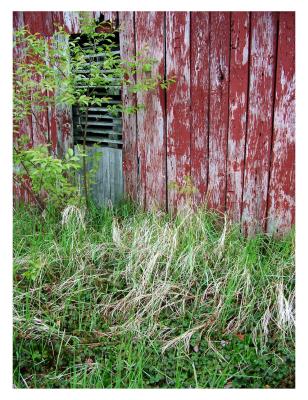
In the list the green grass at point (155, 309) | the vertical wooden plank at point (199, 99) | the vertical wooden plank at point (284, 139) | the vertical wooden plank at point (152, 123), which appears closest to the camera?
the green grass at point (155, 309)

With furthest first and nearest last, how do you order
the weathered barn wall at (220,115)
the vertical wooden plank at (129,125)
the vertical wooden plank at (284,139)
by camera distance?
the vertical wooden plank at (129,125) → the weathered barn wall at (220,115) → the vertical wooden plank at (284,139)

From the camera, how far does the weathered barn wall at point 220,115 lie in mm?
3072

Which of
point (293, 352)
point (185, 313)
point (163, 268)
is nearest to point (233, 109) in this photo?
point (163, 268)

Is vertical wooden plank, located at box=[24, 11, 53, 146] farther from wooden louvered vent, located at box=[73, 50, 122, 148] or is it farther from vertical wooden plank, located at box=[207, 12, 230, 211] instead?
vertical wooden plank, located at box=[207, 12, 230, 211]

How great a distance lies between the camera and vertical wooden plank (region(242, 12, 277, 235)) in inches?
119

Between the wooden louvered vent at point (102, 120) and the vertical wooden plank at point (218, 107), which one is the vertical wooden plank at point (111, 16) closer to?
the wooden louvered vent at point (102, 120)

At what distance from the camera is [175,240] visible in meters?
3.01

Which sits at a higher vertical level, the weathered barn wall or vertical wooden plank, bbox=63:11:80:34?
vertical wooden plank, bbox=63:11:80:34

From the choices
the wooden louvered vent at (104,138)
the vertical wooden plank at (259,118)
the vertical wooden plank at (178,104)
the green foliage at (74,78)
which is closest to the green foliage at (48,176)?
the green foliage at (74,78)

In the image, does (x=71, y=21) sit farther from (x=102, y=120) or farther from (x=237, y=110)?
(x=237, y=110)

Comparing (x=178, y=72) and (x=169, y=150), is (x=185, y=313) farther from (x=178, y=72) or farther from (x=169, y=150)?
(x=178, y=72)

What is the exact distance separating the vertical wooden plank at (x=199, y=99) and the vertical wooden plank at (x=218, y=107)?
0.17 ft

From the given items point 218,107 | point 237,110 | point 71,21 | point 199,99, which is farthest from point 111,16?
point 237,110

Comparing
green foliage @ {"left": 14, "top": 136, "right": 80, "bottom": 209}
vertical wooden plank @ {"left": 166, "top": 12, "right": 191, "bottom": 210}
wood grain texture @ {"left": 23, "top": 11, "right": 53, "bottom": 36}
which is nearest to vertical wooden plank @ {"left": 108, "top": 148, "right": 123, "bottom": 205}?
green foliage @ {"left": 14, "top": 136, "right": 80, "bottom": 209}
